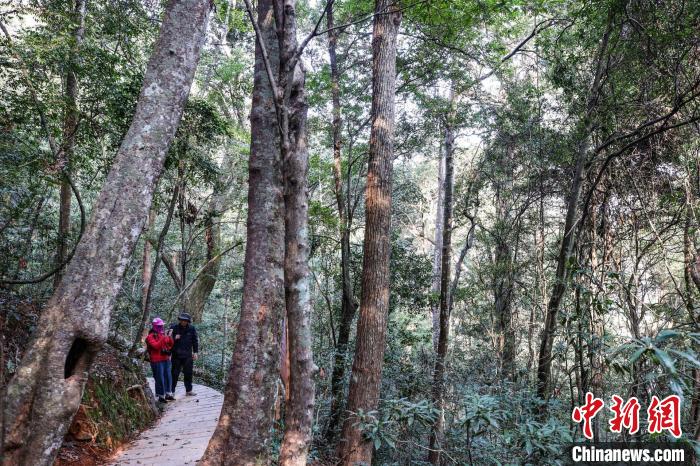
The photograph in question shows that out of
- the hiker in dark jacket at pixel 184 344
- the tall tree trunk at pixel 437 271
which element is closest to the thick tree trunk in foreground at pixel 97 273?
the hiker in dark jacket at pixel 184 344

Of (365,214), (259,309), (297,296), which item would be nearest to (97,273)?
(259,309)

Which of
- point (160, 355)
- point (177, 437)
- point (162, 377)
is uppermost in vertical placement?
point (160, 355)

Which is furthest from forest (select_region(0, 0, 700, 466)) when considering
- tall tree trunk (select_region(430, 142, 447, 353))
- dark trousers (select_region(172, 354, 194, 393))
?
tall tree trunk (select_region(430, 142, 447, 353))

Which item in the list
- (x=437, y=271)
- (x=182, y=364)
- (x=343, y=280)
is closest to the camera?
(x=182, y=364)

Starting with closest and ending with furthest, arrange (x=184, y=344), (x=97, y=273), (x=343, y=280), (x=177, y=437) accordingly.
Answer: (x=97, y=273) → (x=177, y=437) → (x=184, y=344) → (x=343, y=280)

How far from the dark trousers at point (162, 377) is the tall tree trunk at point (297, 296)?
5597 millimetres

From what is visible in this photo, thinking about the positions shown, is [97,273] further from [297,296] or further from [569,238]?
[569,238]

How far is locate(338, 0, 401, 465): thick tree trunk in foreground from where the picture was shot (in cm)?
621

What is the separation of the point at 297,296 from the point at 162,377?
6.07 m

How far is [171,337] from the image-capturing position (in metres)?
8.66

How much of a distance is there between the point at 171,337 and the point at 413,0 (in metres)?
7.21

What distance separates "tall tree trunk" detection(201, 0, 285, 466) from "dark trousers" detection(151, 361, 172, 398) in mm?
5181

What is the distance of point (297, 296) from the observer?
4.02 m

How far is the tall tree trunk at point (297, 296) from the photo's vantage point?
3810 mm
